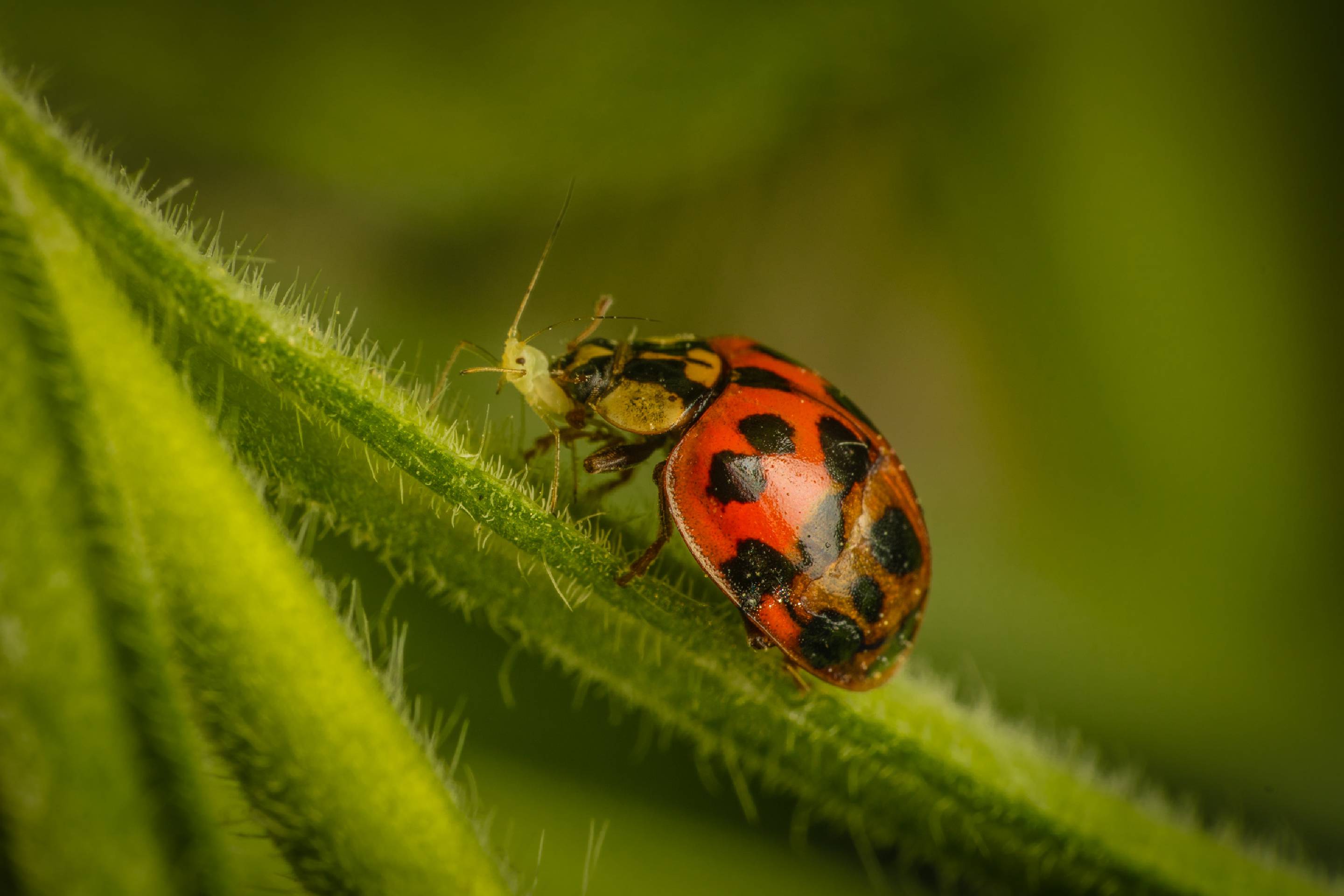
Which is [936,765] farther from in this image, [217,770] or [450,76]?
[450,76]

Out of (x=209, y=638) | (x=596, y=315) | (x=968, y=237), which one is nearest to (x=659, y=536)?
(x=596, y=315)

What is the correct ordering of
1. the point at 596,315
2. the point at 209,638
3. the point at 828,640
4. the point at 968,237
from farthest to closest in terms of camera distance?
the point at 968,237, the point at 596,315, the point at 828,640, the point at 209,638

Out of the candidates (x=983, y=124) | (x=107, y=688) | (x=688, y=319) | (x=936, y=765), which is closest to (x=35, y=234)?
(x=107, y=688)

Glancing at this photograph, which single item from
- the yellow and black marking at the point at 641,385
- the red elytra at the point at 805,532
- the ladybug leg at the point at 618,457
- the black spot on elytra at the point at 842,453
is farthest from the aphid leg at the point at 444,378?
the black spot on elytra at the point at 842,453

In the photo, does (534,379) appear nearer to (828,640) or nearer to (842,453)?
(842,453)

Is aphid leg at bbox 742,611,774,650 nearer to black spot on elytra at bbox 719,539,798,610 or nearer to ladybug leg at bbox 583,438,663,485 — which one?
black spot on elytra at bbox 719,539,798,610

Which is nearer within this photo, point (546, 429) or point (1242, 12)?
point (546, 429)
